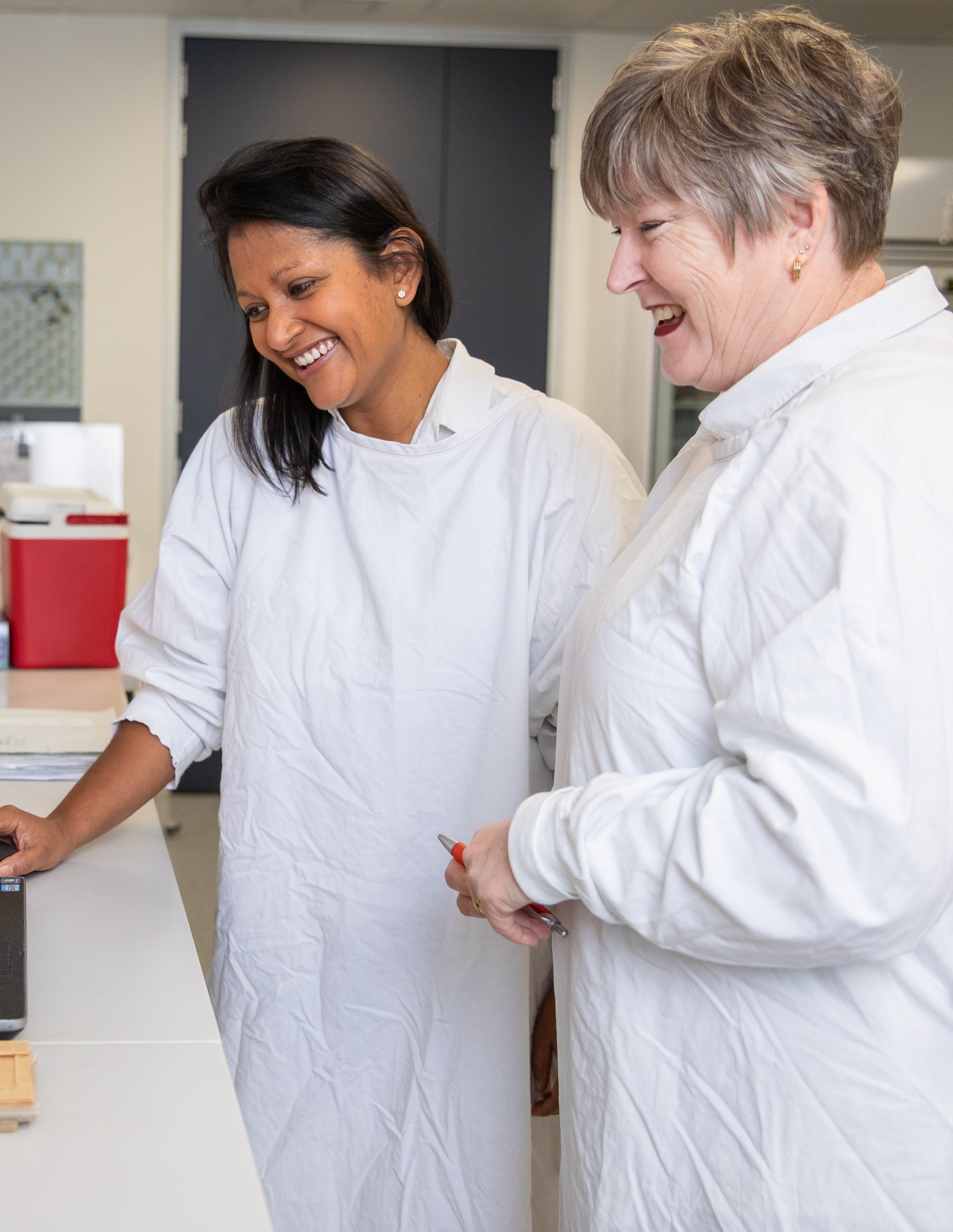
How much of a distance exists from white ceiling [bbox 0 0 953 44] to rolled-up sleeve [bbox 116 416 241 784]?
3266 millimetres

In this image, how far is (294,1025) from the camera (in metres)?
1.38

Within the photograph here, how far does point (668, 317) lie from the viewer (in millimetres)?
980

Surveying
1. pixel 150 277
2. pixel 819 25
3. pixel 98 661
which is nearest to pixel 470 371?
pixel 819 25

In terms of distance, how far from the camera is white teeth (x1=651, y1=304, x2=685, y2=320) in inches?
38.0

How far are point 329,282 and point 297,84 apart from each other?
3.47m

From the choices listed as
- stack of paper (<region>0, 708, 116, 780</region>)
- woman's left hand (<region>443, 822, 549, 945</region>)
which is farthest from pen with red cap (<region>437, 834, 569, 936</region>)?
stack of paper (<region>0, 708, 116, 780</region>)

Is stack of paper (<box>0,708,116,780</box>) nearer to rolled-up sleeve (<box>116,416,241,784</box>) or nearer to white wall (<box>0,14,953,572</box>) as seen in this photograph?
Result: rolled-up sleeve (<box>116,416,241,784</box>)

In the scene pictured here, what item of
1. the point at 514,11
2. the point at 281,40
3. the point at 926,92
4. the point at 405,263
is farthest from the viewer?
the point at 926,92

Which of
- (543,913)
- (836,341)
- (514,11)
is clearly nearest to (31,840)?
(543,913)

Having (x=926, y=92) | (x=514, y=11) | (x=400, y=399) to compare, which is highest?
(x=514, y=11)

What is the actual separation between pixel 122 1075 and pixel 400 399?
2.66 feet

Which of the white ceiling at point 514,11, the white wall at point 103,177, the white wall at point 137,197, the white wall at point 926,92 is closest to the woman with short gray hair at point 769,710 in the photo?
the white wall at point 137,197

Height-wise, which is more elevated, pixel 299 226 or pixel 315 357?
pixel 299 226

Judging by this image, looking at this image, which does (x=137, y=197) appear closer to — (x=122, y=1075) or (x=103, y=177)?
(x=103, y=177)
